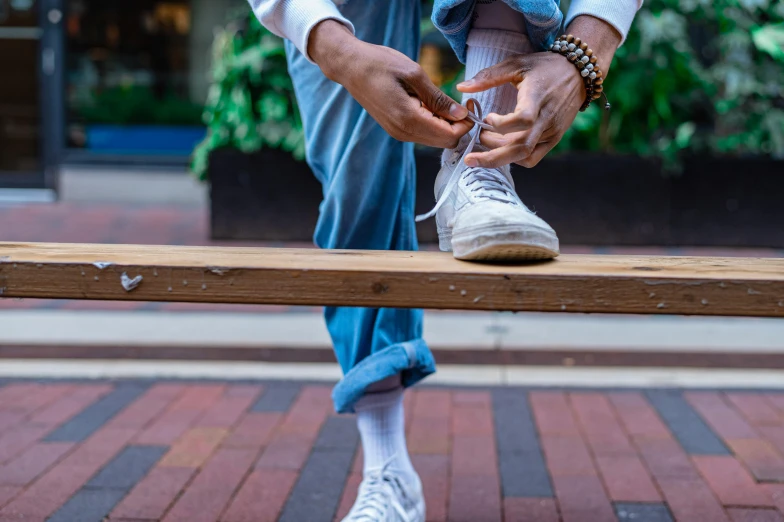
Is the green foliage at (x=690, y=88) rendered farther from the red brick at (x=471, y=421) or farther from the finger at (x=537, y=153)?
the finger at (x=537, y=153)

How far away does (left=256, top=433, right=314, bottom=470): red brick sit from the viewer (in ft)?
6.46

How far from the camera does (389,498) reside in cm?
146

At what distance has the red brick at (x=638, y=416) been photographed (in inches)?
86.4

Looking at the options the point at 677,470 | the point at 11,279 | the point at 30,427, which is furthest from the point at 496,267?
the point at 30,427

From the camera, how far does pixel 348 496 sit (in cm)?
179

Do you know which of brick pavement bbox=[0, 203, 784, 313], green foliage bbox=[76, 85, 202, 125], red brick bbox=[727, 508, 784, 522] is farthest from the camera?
green foliage bbox=[76, 85, 202, 125]

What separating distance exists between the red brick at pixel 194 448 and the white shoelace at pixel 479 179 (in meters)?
1.02

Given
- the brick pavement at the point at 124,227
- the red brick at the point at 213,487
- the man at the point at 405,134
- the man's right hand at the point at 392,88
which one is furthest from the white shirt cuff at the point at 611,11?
the brick pavement at the point at 124,227

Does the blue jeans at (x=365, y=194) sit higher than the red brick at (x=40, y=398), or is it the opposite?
the blue jeans at (x=365, y=194)

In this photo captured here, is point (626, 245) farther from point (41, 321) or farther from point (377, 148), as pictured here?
point (377, 148)

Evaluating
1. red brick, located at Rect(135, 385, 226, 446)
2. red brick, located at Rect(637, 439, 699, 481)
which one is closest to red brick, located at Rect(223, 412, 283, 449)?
red brick, located at Rect(135, 385, 226, 446)

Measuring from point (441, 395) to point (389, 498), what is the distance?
105 cm

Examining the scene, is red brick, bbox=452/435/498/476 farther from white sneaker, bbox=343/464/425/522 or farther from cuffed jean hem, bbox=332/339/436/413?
cuffed jean hem, bbox=332/339/436/413

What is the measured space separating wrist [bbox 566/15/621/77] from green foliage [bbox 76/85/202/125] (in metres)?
5.76
